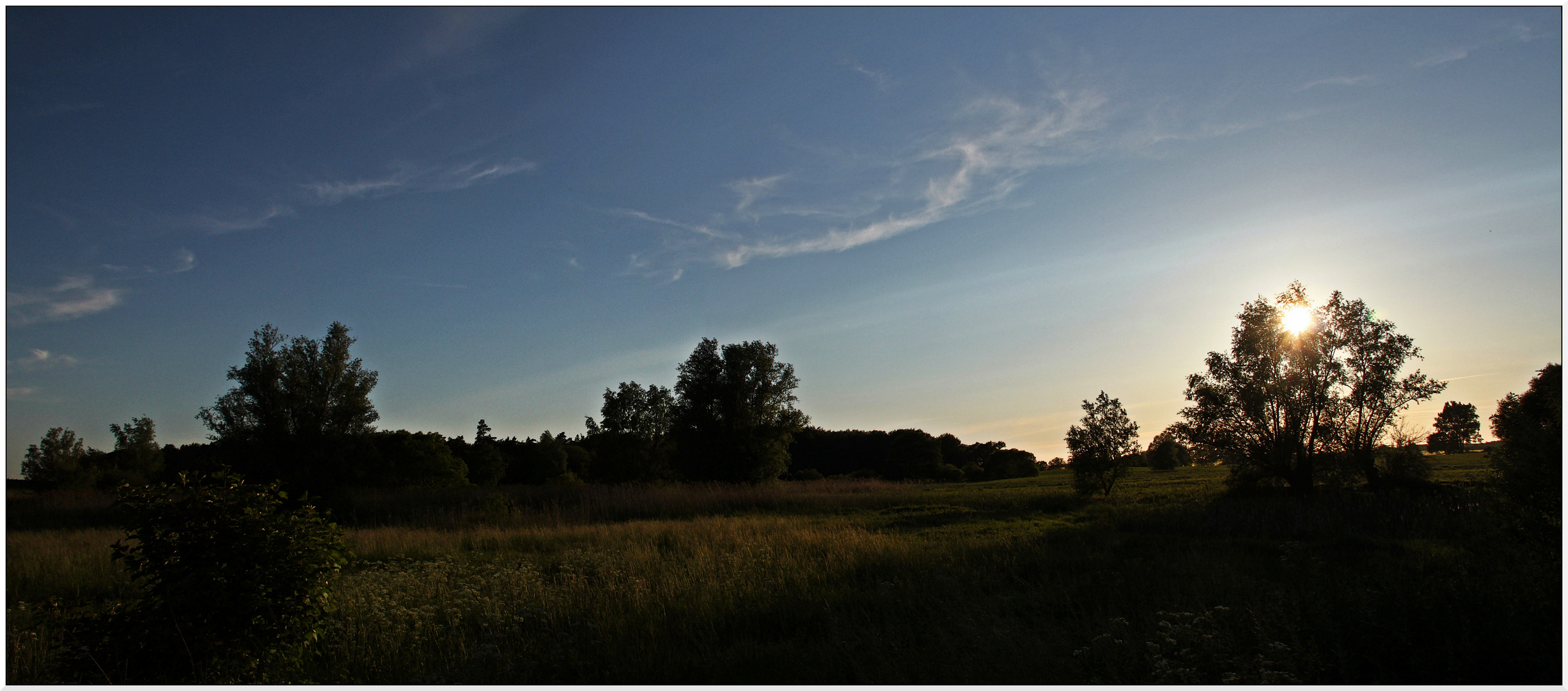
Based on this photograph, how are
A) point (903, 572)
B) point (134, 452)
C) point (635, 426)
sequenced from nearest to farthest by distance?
point (903, 572)
point (134, 452)
point (635, 426)

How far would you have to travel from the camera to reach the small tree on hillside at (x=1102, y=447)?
27.4 metres

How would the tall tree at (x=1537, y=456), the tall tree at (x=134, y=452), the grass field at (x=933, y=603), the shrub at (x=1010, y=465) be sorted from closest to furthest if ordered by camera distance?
the grass field at (x=933, y=603) < the tall tree at (x=1537, y=456) < the tall tree at (x=134, y=452) < the shrub at (x=1010, y=465)

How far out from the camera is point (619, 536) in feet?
48.9

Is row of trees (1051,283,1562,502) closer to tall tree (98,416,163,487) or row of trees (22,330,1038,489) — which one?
row of trees (22,330,1038,489)

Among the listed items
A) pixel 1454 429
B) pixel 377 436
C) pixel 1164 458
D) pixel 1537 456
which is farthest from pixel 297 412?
pixel 1164 458

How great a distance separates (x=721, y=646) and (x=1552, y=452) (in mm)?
10659

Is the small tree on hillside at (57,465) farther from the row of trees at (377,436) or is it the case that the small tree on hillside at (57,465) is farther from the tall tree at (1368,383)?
the tall tree at (1368,383)

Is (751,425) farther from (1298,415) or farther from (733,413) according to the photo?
(1298,415)

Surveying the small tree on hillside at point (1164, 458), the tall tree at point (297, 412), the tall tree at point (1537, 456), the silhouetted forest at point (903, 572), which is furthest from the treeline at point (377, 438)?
the tall tree at point (1537, 456)

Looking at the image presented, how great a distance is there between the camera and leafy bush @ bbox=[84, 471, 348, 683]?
5129 mm

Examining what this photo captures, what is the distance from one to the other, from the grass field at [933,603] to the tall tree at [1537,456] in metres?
0.48

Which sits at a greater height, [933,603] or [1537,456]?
[1537,456]

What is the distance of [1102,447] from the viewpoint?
27688 mm

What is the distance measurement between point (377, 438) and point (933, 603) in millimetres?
38117
